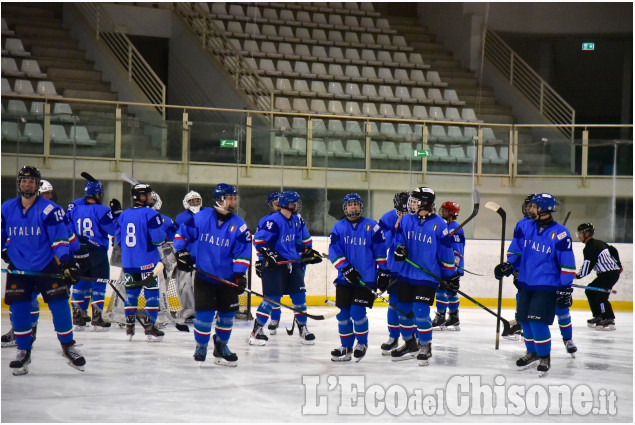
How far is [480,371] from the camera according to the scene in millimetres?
5660

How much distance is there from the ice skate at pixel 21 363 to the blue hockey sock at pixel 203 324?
1.04 metres

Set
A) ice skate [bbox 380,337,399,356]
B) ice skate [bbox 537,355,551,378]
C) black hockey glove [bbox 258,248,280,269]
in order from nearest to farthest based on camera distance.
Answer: ice skate [bbox 537,355,551,378] → black hockey glove [bbox 258,248,280,269] → ice skate [bbox 380,337,399,356]

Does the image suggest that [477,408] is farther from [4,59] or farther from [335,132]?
[4,59]

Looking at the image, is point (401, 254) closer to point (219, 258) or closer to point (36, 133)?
point (219, 258)

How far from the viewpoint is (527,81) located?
14.4m

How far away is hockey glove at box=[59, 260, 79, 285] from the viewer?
4918mm

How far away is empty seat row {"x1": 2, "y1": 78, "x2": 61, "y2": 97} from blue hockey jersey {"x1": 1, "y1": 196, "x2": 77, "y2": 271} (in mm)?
6574

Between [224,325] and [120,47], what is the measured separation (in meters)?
8.84

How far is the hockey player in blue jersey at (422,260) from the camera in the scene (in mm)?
5676

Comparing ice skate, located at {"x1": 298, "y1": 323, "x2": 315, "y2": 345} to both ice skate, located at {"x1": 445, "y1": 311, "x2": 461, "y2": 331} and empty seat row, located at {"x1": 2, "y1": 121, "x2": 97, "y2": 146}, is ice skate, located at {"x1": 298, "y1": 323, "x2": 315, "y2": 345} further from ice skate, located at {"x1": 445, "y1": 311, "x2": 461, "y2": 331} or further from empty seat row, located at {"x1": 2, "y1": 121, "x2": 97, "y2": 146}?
empty seat row, located at {"x1": 2, "y1": 121, "x2": 97, "y2": 146}

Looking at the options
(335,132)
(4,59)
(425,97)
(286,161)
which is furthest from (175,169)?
(425,97)

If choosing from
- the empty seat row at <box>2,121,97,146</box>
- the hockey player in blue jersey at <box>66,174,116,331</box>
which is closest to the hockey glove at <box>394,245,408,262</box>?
the hockey player in blue jersey at <box>66,174,116,331</box>

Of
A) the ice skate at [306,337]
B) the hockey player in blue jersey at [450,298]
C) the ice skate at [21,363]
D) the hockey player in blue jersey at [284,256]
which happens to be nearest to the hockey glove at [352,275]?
the hockey player in blue jersey at [284,256]

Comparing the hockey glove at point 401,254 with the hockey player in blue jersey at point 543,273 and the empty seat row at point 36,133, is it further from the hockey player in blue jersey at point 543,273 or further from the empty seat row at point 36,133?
the empty seat row at point 36,133
